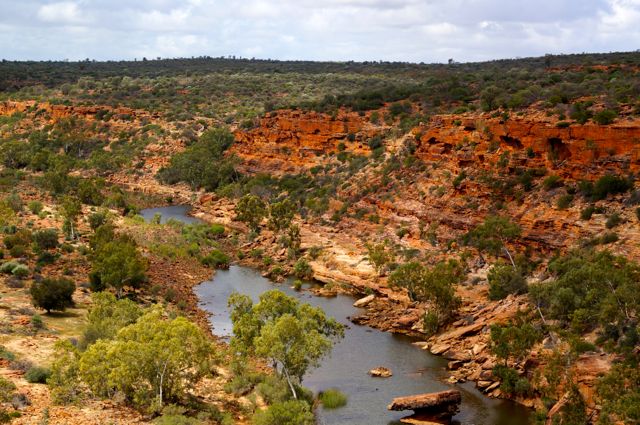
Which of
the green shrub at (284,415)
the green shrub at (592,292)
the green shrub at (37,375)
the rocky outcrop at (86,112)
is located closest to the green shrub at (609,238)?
the green shrub at (592,292)

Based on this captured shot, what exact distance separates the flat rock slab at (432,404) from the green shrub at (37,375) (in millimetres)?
14532

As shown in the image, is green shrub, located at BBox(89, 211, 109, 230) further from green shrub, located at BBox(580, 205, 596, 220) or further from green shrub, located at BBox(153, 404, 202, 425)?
green shrub, located at BBox(580, 205, 596, 220)

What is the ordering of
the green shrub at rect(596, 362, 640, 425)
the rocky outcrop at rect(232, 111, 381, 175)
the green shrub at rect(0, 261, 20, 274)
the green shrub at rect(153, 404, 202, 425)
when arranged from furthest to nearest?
the rocky outcrop at rect(232, 111, 381, 175) → the green shrub at rect(0, 261, 20, 274) → the green shrub at rect(153, 404, 202, 425) → the green shrub at rect(596, 362, 640, 425)

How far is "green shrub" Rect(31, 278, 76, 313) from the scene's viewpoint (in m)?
41.9

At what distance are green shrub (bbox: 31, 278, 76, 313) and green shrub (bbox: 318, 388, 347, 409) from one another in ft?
54.1

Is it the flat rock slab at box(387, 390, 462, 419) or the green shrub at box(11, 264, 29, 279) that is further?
the green shrub at box(11, 264, 29, 279)

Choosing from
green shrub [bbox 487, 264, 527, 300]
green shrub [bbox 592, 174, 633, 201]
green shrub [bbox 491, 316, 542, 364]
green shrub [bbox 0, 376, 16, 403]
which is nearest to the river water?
green shrub [bbox 491, 316, 542, 364]

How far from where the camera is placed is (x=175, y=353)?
98.1ft

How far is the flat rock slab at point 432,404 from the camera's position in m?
33.0

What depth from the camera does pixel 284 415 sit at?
1154 inches

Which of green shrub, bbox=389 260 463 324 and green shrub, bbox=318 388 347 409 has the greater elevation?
green shrub, bbox=389 260 463 324

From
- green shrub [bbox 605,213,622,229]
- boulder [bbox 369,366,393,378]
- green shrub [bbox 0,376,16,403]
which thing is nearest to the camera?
green shrub [bbox 0,376,16,403]

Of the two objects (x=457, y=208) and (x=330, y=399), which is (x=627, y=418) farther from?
(x=457, y=208)

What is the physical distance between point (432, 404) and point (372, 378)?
5.51 metres
